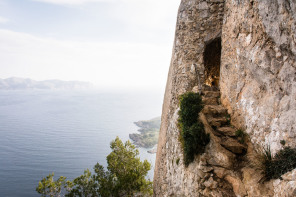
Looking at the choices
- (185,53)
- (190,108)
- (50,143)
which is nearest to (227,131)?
(190,108)

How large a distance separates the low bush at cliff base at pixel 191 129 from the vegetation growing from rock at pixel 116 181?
1076cm

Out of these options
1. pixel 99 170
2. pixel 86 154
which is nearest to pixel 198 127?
pixel 99 170

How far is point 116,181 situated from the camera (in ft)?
61.2

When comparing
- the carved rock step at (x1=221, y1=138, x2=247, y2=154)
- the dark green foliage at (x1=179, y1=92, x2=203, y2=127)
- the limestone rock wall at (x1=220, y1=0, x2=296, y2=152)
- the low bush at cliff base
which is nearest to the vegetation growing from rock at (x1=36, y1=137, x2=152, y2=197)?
the low bush at cliff base

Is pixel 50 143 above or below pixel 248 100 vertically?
below

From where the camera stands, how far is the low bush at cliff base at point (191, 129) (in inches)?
301

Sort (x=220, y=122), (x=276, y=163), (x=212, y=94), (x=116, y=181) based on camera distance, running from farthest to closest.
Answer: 1. (x=116, y=181)
2. (x=212, y=94)
3. (x=220, y=122)
4. (x=276, y=163)

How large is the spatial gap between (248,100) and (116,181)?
16.0 metres

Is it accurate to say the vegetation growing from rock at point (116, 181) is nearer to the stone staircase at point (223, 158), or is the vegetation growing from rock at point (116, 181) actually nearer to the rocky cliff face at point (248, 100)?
the rocky cliff face at point (248, 100)

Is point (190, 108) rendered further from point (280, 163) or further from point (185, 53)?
point (185, 53)

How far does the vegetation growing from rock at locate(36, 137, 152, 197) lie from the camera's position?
56.2 ft

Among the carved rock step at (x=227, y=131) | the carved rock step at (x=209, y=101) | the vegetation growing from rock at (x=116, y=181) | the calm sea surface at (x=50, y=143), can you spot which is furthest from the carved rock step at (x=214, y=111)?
the calm sea surface at (x=50, y=143)

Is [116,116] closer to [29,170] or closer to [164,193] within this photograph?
[29,170]

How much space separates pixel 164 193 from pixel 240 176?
5.96m
